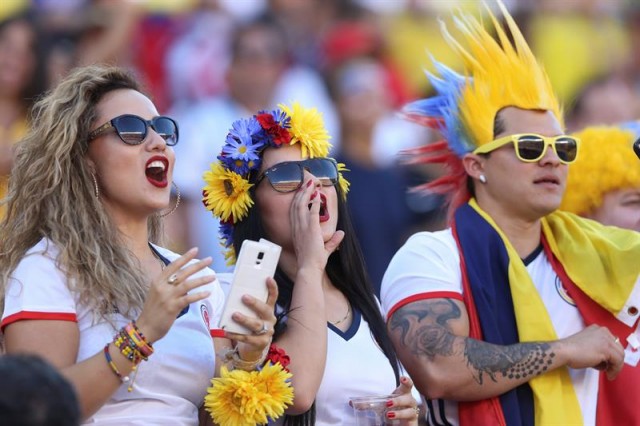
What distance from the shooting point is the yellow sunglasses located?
4.96 m

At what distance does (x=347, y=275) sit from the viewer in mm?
4441

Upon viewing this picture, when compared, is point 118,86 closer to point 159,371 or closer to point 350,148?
point 159,371

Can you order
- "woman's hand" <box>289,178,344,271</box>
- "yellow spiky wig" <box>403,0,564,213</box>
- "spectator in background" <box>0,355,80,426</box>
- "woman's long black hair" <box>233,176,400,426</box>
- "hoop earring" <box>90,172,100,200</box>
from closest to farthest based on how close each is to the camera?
"spectator in background" <box>0,355,80,426</box>
"hoop earring" <box>90,172,100,200</box>
"woman's hand" <box>289,178,344,271</box>
"woman's long black hair" <box>233,176,400,426</box>
"yellow spiky wig" <box>403,0,564,213</box>

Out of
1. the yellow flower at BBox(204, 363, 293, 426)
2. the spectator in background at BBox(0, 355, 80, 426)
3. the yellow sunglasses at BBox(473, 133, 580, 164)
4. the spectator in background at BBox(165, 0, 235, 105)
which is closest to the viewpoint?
the spectator in background at BBox(0, 355, 80, 426)

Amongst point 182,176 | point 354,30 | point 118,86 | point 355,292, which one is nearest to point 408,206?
point 182,176

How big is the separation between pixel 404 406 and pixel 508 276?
1.01 m

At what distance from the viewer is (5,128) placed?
6477 mm

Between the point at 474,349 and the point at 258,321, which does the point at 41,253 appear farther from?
the point at 474,349

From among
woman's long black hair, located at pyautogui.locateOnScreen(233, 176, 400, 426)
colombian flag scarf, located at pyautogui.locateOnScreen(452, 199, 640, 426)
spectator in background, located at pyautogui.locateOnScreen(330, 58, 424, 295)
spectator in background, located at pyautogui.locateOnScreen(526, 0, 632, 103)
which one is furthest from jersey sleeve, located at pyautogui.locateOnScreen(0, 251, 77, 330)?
spectator in background, located at pyautogui.locateOnScreen(526, 0, 632, 103)

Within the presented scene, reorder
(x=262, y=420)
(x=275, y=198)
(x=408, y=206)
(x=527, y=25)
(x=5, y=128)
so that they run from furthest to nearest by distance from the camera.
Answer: (x=527, y=25)
(x=408, y=206)
(x=5, y=128)
(x=275, y=198)
(x=262, y=420)

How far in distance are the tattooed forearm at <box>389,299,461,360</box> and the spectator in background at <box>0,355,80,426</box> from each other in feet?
7.26

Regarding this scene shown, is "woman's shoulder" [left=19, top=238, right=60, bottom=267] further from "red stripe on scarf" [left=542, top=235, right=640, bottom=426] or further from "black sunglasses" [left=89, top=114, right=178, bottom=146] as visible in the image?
"red stripe on scarf" [left=542, top=235, right=640, bottom=426]

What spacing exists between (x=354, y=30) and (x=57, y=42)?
7.86 feet

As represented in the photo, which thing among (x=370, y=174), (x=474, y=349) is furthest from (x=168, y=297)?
(x=370, y=174)
